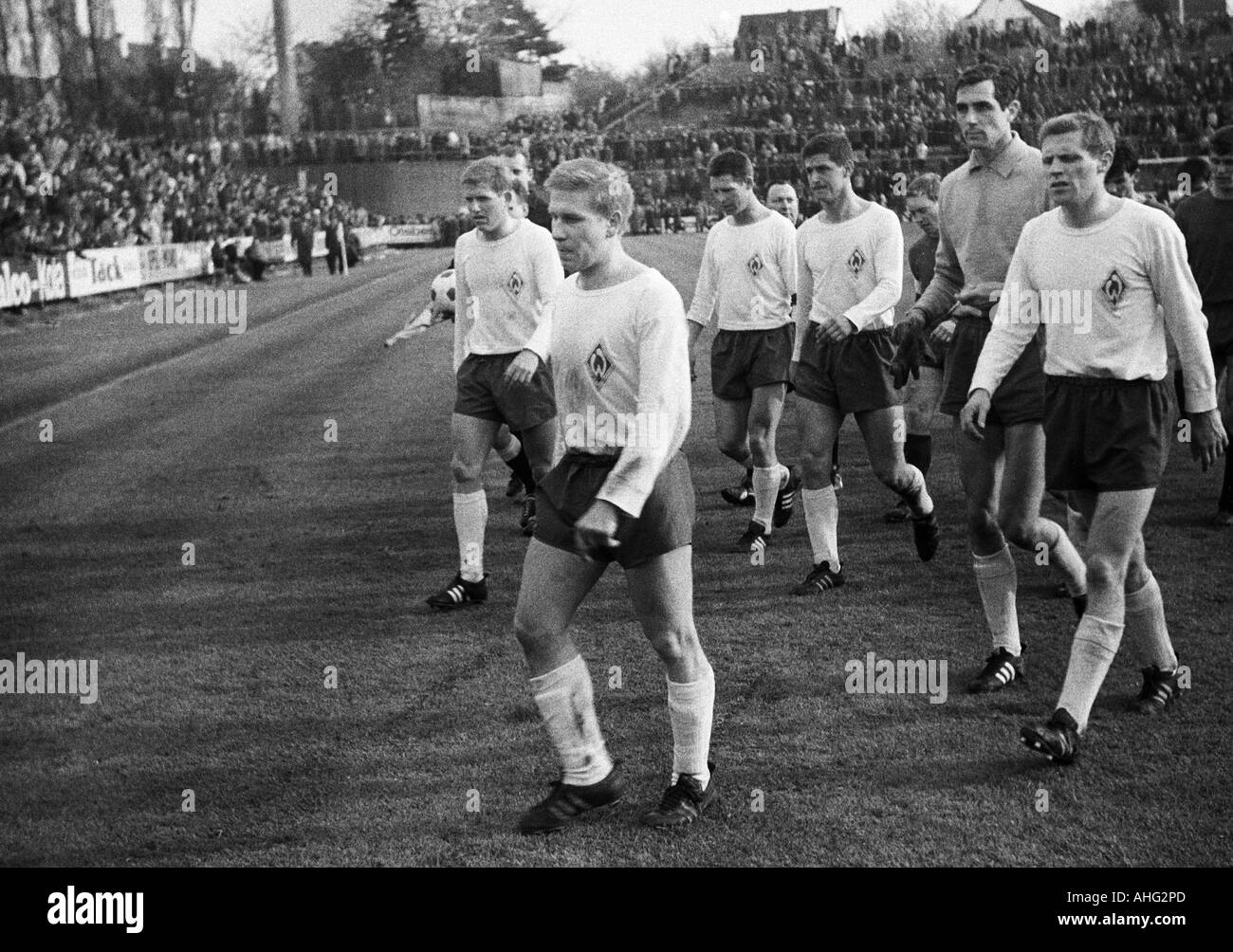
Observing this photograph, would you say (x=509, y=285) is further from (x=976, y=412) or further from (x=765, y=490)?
(x=976, y=412)

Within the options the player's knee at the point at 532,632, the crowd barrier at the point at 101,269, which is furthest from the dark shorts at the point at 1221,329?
the crowd barrier at the point at 101,269

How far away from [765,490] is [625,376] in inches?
177

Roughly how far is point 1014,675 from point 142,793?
142 inches

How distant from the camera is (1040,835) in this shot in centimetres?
457

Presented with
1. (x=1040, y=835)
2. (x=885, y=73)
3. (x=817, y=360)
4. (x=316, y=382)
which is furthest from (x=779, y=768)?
(x=885, y=73)

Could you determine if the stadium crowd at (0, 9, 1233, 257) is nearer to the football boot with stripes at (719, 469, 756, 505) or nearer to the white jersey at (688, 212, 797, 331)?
the football boot with stripes at (719, 469, 756, 505)

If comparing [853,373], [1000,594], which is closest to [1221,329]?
[853,373]

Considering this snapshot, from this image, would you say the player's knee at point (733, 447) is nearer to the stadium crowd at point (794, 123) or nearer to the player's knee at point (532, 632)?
the player's knee at point (532, 632)

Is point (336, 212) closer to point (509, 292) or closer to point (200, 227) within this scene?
point (200, 227)

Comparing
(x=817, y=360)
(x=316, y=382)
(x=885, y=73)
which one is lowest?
(x=316, y=382)

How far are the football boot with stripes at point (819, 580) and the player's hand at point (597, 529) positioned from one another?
139 inches

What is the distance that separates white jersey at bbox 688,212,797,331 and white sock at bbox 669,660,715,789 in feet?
14.5

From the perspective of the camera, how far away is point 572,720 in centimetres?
477
